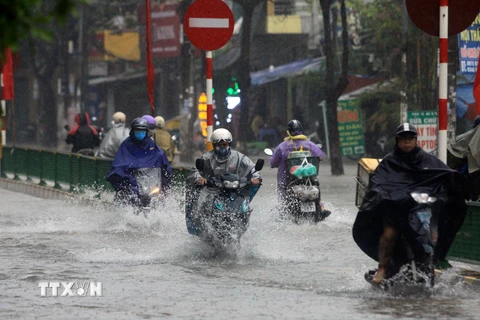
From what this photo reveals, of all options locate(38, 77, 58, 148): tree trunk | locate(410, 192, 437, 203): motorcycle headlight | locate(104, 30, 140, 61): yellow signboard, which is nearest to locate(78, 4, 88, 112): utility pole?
locate(38, 77, 58, 148): tree trunk

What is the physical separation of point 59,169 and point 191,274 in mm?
11564

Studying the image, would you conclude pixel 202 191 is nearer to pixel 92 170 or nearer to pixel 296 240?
pixel 296 240

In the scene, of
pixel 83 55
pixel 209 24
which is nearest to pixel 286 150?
pixel 209 24

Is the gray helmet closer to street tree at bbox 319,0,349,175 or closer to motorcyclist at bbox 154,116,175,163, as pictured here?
motorcyclist at bbox 154,116,175,163

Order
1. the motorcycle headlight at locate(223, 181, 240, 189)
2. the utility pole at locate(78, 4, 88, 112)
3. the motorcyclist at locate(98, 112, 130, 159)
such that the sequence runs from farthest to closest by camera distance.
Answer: the utility pole at locate(78, 4, 88, 112), the motorcyclist at locate(98, 112, 130, 159), the motorcycle headlight at locate(223, 181, 240, 189)

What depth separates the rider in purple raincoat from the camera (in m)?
15.5

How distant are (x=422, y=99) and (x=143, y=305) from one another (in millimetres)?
13834

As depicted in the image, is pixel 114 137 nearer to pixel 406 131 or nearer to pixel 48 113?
pixel 406 131

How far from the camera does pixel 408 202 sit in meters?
8.82

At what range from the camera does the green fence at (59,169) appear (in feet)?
61.8

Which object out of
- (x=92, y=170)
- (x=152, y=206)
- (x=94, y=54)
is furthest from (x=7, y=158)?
(x=94, y=54)

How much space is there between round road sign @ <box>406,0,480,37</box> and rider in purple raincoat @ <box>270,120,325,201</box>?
5.46m

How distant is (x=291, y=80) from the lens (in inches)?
1667

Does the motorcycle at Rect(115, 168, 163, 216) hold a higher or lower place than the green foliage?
lower
